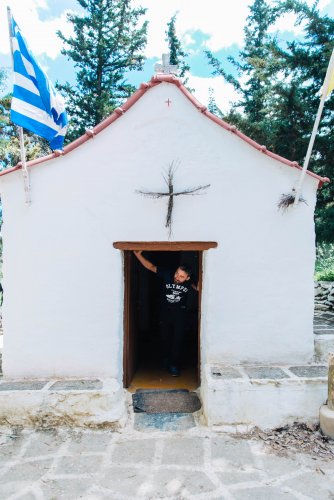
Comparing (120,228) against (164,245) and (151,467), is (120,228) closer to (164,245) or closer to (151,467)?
(164,245)

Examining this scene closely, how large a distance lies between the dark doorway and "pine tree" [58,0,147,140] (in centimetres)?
1124

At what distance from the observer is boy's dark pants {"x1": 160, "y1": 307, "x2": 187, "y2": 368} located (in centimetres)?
631

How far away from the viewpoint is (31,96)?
15.8ft

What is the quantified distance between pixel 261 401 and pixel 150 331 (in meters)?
5.28

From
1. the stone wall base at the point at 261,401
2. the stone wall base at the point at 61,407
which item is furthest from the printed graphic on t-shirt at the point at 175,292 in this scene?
the stone wall base at the point at 61,407

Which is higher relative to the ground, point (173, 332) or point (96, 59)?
point (96, 59)

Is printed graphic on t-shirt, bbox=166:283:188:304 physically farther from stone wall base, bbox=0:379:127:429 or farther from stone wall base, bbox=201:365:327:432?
stone wall base, bbox=0:379:127:429

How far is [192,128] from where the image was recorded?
5.31m

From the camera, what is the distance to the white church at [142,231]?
528cm

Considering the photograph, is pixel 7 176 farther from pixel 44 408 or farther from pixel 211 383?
pixel 211 383

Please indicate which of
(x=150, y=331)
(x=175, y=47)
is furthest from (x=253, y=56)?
(x=150, y=331)

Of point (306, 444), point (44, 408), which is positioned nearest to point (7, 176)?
point (44, 408)

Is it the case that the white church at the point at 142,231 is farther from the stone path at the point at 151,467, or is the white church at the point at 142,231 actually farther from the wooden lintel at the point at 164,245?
the stone path at the point at 151,467

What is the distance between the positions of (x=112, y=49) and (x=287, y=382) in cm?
1849
